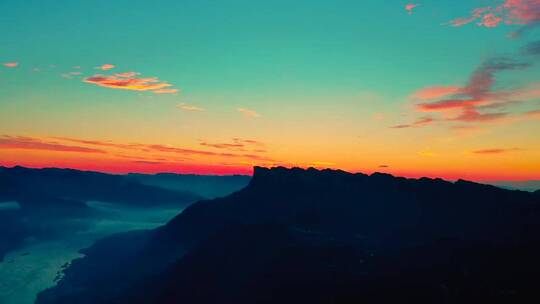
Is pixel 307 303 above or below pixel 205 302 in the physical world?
above

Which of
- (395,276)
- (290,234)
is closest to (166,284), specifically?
(290,234)

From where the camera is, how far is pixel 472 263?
11725cm

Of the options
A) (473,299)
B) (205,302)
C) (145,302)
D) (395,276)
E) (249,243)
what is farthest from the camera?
(249,243)

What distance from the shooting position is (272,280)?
13800 centimetres

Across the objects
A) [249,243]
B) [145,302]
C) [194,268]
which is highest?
[249,243]

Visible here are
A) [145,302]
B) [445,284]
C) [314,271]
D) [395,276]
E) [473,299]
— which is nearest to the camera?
[473,299]

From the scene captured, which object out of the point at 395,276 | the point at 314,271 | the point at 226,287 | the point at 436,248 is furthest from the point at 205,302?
the point at 436,248

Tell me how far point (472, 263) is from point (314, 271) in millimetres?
44062

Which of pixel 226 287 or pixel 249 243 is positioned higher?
pixel 249 243

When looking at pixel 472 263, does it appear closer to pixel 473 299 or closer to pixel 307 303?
pixel 473 299

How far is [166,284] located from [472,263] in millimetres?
108709

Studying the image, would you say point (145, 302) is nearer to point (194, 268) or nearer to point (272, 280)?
point (194, 268)

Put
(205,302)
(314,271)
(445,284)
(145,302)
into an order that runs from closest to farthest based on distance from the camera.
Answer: (445,284), (314,271), (205,302), (145,302)

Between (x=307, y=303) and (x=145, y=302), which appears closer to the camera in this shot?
(x=307, y=303)
